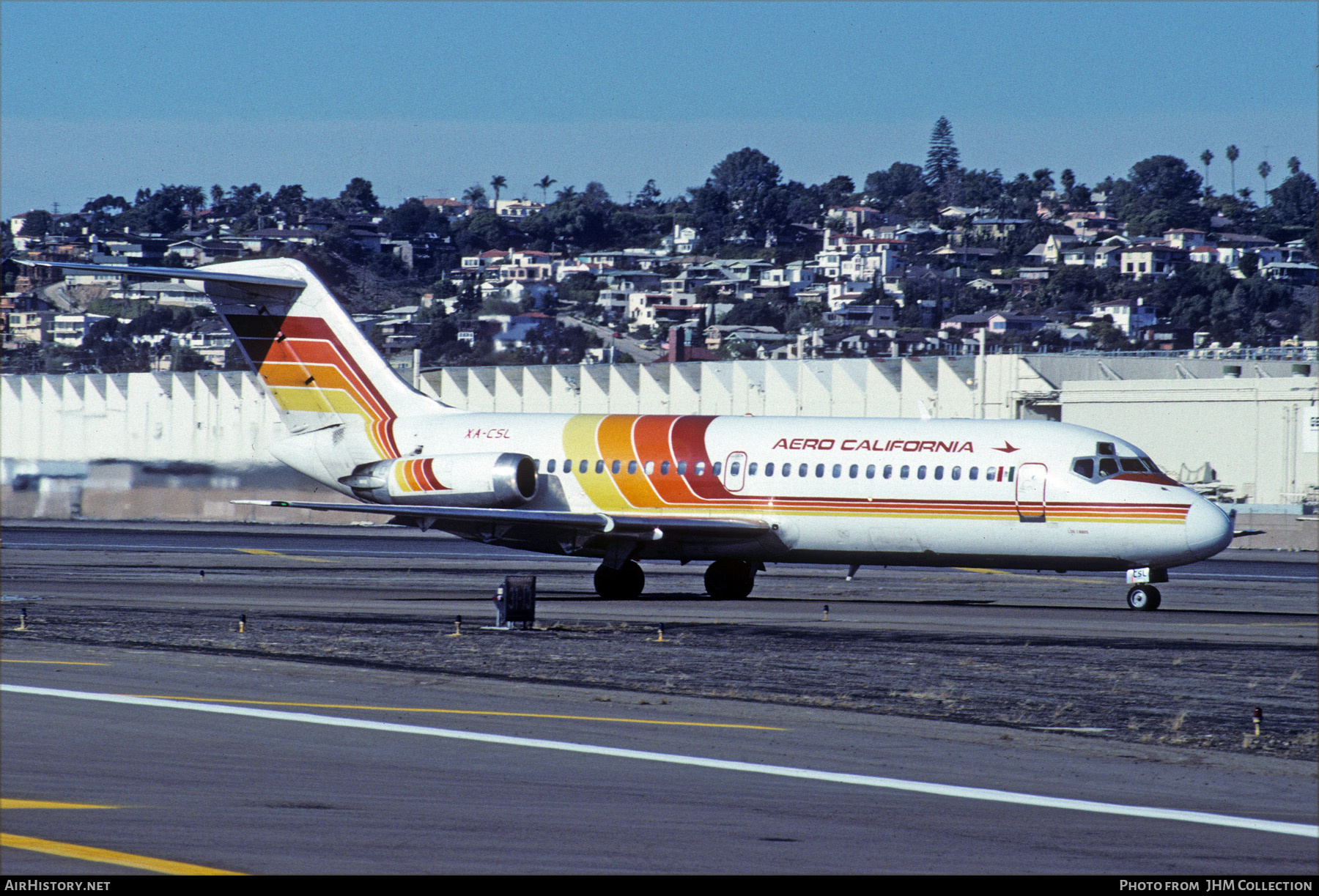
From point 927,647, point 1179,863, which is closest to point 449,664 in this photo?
point 927,647

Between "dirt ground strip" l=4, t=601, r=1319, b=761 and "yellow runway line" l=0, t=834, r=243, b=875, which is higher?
"yellow runway line" l=0, t=834, r=243, b=875

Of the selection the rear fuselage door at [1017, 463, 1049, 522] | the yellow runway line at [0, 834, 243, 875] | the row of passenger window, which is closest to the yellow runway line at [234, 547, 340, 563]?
the row of passenger window

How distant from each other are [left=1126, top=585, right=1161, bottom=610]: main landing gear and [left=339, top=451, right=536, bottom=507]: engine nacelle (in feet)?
40.4

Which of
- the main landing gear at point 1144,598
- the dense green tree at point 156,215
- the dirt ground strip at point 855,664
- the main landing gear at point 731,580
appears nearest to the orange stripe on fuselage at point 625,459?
the main landing gear at point 731,580

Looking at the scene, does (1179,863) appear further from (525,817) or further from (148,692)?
(148,692)

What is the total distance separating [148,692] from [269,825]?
632cm

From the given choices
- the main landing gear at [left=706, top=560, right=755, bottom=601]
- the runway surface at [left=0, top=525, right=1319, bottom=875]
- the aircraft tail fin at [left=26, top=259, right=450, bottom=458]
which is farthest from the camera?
the aircraft tail fin at [left=26, top=259, right=450, bottom=458]

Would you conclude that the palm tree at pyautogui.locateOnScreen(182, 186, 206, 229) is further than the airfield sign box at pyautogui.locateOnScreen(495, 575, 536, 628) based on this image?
Yes

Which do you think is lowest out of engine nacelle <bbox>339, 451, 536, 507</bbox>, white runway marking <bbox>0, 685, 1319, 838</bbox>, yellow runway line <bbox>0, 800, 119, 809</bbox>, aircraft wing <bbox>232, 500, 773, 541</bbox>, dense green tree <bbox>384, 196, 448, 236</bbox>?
white runway marking <bbox>0, 685, 1319, 838</bbox>

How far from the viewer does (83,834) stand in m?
9.47

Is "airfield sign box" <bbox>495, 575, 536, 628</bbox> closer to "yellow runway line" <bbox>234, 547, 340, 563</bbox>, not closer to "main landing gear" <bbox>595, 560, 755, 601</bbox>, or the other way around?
"main landing gear" <bbox>595, 560, 755, 601</bbox>

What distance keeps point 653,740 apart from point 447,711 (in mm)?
2368

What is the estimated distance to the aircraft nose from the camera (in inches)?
1100

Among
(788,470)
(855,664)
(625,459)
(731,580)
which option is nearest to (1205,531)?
(788,470)
